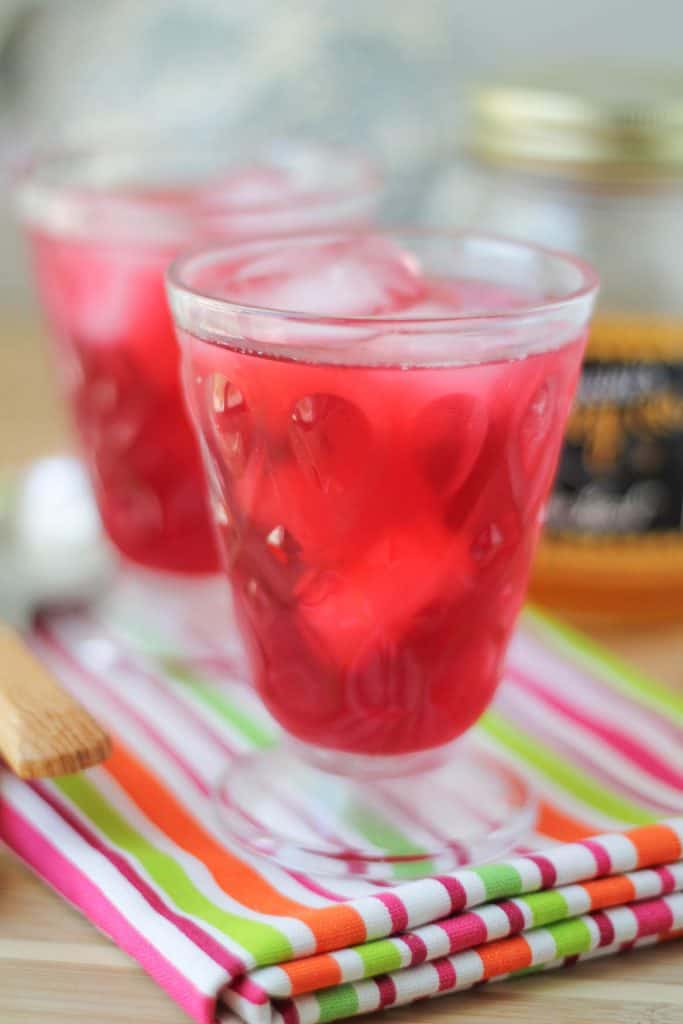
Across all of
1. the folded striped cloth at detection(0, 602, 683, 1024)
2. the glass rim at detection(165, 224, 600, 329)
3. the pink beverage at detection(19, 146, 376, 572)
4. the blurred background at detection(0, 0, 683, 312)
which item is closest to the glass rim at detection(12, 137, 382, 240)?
the pink beverage at detection(19, 146, 376, 572)

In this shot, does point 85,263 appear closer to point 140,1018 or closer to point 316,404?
point 316,404

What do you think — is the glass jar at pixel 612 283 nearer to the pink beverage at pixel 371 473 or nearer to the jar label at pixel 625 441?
the jar label at pixel 625 441

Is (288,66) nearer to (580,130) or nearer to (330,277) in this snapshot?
(580,130)

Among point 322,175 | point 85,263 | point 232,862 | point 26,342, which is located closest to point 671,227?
point 322,175

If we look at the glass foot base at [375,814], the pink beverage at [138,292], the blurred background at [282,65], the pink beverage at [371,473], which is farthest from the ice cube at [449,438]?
the blurred background at [282,65]

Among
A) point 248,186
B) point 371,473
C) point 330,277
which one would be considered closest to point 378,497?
point 371,473

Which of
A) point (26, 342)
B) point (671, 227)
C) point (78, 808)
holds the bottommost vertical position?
point (26, 342)
